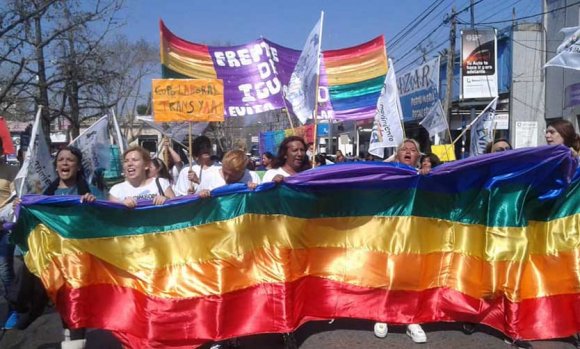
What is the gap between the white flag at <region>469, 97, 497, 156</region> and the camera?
29.0ft

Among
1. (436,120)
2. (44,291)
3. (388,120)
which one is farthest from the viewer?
(436,120)

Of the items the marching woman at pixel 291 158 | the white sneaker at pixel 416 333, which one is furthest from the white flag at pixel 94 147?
the white sneaker at pixel 416 333

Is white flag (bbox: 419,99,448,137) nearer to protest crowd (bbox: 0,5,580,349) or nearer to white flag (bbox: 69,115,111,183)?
A: protest crowd (bbox: 0,5,580,349)

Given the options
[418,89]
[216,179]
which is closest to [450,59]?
[418,89]

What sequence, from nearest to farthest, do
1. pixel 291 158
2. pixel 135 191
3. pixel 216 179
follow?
pixel 135 191
pixel 291 158
pixel 216 179

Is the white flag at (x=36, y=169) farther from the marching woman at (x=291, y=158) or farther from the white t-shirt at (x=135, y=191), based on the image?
the marching woman at (x=291, y=158)

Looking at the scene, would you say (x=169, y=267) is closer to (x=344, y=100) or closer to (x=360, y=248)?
(x=360, y=248)

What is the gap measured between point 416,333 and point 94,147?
3749mm

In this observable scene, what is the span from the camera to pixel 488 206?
441 cm

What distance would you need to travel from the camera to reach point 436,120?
361 inches

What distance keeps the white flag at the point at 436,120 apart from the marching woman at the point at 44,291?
6150 millimetres

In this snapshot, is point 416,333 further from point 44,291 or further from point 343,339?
point 44,291

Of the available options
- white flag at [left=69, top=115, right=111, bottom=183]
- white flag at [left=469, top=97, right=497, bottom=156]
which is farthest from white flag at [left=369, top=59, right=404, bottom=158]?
white flag at [left=69, top=115, right=111, bottom=183]

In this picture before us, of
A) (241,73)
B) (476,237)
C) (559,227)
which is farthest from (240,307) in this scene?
(241,73)
